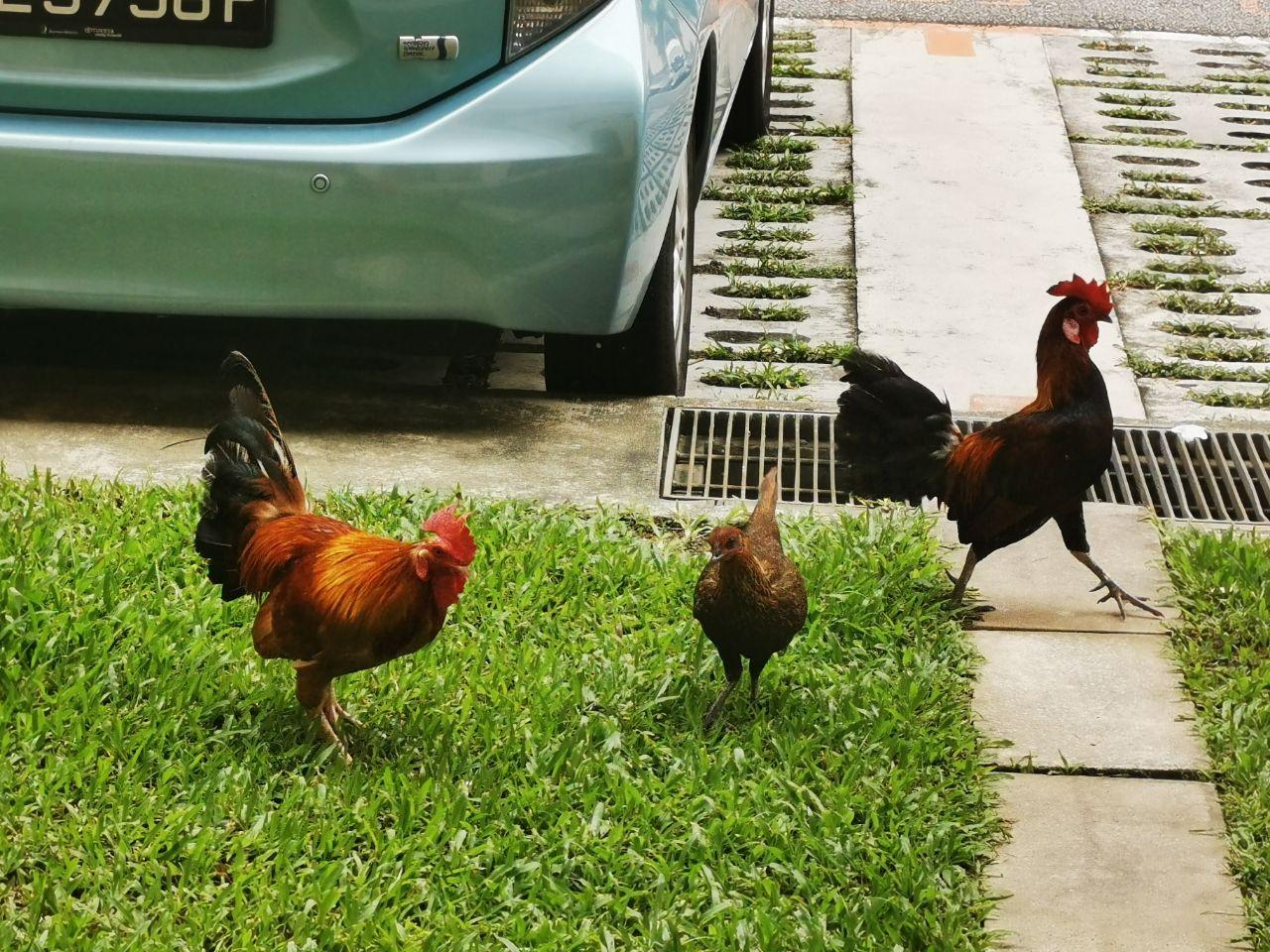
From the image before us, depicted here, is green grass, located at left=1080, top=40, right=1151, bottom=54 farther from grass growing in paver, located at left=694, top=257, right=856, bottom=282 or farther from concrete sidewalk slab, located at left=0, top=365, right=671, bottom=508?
concrete sidewalk slab, located at left=0, top=365, right=671, bottom=508

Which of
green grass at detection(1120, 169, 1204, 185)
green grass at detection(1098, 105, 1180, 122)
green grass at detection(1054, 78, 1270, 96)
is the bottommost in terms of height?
green grass at detection(1120, 169, 1204, 185)

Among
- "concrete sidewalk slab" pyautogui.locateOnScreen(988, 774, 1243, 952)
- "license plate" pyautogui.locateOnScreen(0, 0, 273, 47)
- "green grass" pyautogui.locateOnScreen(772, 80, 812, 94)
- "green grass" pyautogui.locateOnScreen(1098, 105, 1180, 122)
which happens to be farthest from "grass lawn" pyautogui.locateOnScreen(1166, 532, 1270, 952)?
"green grass" pyautogui.locateOnScreen(772, 80, 812, 94)

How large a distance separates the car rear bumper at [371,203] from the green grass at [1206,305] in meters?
2.47

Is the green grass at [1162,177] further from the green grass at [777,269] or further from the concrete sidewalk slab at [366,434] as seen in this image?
the concrete sidewalk slab at [366,434]

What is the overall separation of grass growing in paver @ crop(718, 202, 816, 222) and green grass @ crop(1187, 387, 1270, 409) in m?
2.05

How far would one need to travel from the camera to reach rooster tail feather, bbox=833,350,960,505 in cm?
411

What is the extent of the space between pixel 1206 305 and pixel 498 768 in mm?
3732

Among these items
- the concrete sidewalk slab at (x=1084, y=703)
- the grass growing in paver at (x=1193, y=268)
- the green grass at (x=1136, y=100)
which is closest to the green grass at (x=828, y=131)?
the green grass at (x=1136, y=100)

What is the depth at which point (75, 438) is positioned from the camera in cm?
464

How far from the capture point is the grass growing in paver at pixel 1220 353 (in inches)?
221

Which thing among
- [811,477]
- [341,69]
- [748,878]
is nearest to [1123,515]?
[811,477]

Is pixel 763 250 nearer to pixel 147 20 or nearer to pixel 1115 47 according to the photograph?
pixel 147 20

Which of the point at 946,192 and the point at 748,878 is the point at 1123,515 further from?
the point at 946,192

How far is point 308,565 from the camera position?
10.6 ft
